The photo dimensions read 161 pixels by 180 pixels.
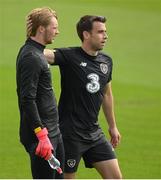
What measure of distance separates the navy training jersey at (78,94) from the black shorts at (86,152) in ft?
0.26

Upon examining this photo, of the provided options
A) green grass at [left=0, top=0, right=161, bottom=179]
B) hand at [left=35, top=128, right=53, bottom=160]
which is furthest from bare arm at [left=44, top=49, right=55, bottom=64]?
green grass at [left=0, top=0, right=161, bottom=179]

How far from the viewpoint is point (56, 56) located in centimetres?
974

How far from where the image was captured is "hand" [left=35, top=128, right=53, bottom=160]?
8398mm

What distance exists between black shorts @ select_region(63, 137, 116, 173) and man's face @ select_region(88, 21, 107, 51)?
1059 millimetres

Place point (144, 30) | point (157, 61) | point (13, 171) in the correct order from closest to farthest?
point (13, 171)
point (157, 61)
point (144, 30)

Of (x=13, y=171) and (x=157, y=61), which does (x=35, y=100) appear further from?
(x=157, y=61)

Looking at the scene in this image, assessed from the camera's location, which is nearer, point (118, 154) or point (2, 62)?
point (118, 154)

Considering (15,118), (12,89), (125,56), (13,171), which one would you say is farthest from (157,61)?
(13,171)

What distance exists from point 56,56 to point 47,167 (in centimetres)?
155

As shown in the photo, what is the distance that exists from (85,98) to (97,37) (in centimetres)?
70

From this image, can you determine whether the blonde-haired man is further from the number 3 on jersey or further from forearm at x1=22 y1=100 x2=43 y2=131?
the number 3 on jersey

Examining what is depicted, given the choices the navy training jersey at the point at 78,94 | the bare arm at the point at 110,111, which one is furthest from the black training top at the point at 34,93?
the bare arm at the point at 110,111

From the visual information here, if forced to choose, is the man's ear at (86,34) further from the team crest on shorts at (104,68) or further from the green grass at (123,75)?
the green grass at (123,75)

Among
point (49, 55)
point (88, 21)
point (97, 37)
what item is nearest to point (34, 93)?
point (49, 55)
